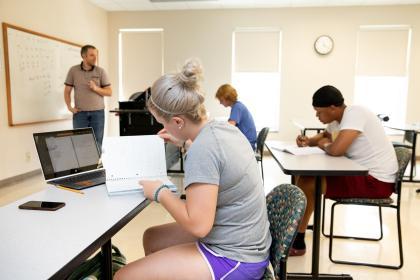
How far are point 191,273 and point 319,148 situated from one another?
61.7 inches

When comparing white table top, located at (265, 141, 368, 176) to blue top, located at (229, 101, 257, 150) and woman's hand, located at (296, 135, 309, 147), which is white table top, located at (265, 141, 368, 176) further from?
blue top, located at (229, 101, 257, 150)

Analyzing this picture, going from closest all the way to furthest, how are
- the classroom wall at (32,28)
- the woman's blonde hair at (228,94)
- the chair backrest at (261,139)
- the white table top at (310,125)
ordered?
the chair backrest at (261,139)
the woman's blonde hair at (228,94)
the classroom wall at (32,28)
the white table top at (310,125)

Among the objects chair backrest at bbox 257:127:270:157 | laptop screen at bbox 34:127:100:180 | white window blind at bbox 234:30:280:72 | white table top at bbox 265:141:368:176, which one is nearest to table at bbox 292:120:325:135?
chair backrest at bbox 257:127:270:157

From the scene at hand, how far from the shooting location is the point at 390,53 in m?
5.79

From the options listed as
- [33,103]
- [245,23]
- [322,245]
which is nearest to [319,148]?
[322,245]

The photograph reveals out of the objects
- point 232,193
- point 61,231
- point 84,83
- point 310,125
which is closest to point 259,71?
point 310,125

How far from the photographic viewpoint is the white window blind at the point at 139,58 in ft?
20.6

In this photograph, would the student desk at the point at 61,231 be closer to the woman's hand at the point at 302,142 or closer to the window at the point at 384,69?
the woman's hand at the point at 302,142

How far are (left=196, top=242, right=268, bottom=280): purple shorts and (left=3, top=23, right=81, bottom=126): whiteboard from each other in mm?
3671

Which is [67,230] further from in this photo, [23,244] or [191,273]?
[191,273]

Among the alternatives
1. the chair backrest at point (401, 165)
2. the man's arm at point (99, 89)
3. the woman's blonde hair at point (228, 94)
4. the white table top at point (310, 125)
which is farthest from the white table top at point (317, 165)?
the white table top at point (310, 125)

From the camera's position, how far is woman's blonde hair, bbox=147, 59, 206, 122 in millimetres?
1144

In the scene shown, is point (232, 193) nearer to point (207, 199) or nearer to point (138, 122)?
point (207, 199)

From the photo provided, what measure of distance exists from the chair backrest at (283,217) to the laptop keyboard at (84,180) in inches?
29.7
